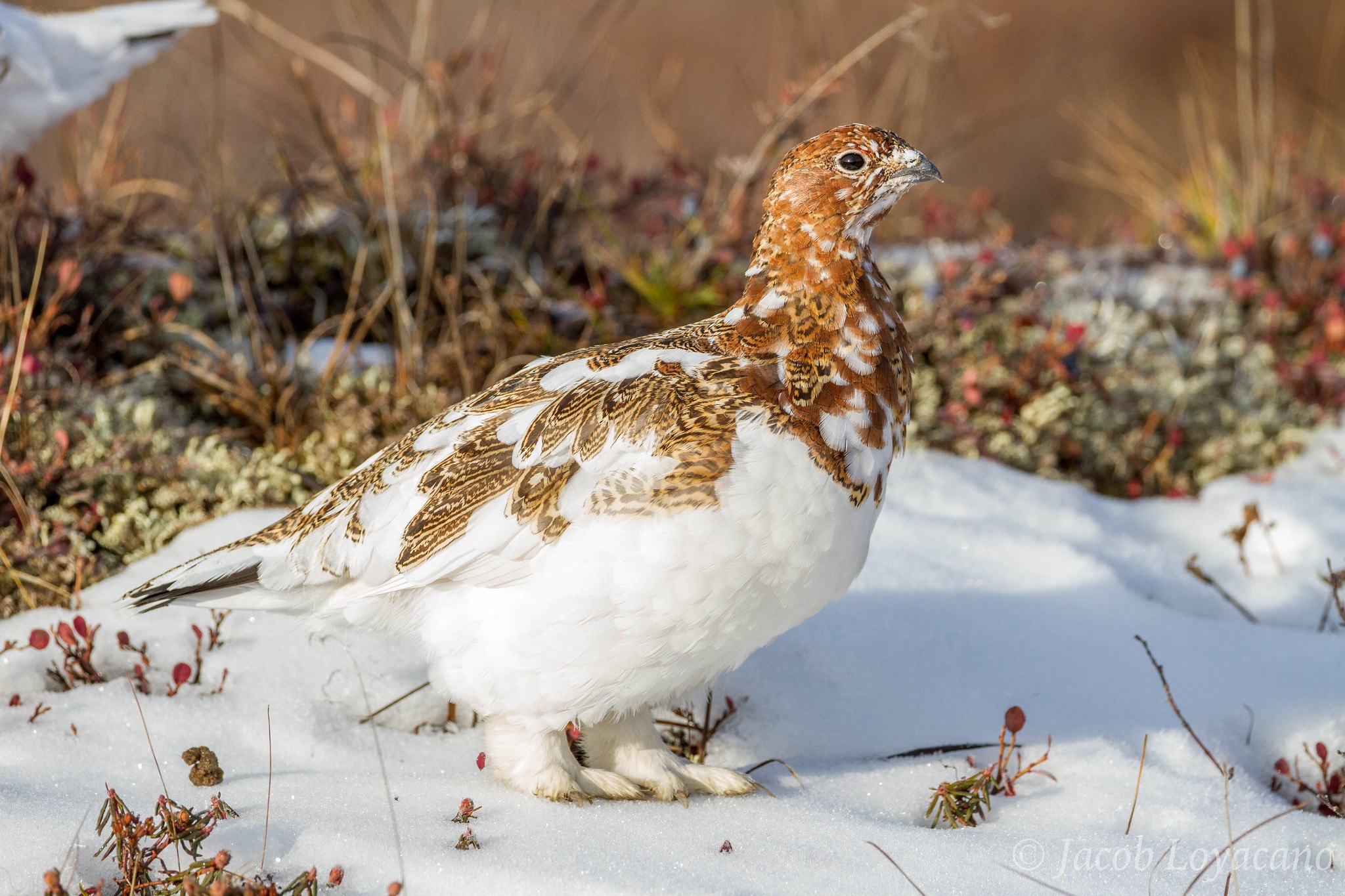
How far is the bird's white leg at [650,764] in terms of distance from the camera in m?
2.53

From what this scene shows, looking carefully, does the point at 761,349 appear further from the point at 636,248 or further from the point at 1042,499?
the point at 636,248

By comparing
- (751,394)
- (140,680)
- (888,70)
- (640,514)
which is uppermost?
(888,70)

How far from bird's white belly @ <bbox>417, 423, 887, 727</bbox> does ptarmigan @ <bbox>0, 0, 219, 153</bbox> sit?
2960 mm

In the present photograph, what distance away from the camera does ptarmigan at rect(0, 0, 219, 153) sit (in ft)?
13.2

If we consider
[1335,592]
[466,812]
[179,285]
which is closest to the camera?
[466,812]

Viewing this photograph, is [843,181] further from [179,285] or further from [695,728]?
[179,285]

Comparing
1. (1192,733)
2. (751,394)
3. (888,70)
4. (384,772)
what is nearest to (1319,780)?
(1192,733)

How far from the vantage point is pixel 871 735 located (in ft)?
9.36

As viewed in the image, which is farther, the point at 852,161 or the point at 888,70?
the point at 888,70

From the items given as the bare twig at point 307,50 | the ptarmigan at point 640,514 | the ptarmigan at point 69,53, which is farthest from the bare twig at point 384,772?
the ptarmigan at point 69,53

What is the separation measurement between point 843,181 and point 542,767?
1389 millimetres

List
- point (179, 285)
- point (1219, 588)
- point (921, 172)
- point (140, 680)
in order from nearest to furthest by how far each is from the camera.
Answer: point (921, 172) < point (140, 680) < point (1219, 588) < point (179, 285)

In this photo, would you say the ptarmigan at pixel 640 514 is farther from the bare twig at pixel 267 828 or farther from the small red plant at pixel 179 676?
the bare twig at pixel 267 828

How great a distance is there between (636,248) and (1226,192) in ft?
9.43
